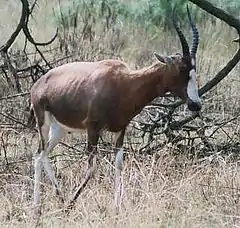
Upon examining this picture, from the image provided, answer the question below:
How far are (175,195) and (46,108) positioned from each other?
1.26 m

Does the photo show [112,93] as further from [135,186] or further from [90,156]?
[135,186]

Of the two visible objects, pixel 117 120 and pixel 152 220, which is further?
pixel 117 120

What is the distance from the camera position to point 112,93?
6.98m

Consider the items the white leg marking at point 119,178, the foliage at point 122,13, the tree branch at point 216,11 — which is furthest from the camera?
the foliage at point 122,13

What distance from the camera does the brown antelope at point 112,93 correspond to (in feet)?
22.8

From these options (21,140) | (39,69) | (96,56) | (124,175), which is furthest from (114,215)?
(96,56)

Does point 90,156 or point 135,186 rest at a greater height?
point 90,156

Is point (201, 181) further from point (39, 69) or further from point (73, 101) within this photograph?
point (39, 69)

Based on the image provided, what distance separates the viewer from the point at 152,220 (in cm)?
650

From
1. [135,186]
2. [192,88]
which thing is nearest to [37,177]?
[135,186]

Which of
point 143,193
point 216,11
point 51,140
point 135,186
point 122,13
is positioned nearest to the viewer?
point 143,193

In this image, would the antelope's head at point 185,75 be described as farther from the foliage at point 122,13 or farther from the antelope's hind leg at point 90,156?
the foliage at point 122,13

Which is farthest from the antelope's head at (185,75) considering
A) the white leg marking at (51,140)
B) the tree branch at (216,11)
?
the tree branch at (216,11)

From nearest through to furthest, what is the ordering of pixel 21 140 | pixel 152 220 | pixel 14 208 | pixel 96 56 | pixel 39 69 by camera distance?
pixel 152 220
pixel 14 208
pixel 21 140
pixel 39 69
pixel 96 56
